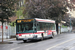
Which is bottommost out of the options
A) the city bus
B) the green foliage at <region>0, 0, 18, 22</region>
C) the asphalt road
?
the asphalt road

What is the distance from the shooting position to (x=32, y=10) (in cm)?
3550

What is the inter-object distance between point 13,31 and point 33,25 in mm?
9655

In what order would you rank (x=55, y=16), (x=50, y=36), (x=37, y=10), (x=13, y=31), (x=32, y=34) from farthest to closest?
1. (x=55, y=16)
2. (x=37, y=10)
3. (x=13, y=31)
4. (x=50, y=36)
5. (x=32, y=34)

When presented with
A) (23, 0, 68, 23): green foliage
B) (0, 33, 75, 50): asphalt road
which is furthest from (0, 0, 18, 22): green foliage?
(23, 0, 68, 23): green foliage

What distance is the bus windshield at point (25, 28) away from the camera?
21.1m

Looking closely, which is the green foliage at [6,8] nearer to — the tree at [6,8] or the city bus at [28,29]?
the tree at [6,8]

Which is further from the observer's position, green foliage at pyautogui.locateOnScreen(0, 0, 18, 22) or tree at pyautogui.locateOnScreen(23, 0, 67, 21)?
tree at pyautogui.locateOnScreen(23, 0, 67, 21)

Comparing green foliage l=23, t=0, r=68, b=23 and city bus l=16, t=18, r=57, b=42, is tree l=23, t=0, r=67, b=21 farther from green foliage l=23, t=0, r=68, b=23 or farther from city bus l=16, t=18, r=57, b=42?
city bus l=16, t=18, r=57, b=42

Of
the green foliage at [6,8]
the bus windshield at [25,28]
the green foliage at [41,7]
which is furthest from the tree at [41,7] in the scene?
the green foliage at [6,8]

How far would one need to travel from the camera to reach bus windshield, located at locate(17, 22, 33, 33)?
21.1m

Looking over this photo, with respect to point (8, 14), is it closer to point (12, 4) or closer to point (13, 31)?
point (12, 4)

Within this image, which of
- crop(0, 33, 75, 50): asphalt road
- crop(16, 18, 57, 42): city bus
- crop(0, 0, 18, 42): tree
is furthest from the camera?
crop(16, 18, 57, 42): city bus

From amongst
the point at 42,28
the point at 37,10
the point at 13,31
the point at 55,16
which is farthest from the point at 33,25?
the point at 55,16

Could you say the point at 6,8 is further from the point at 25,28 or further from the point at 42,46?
the point at 42,46
